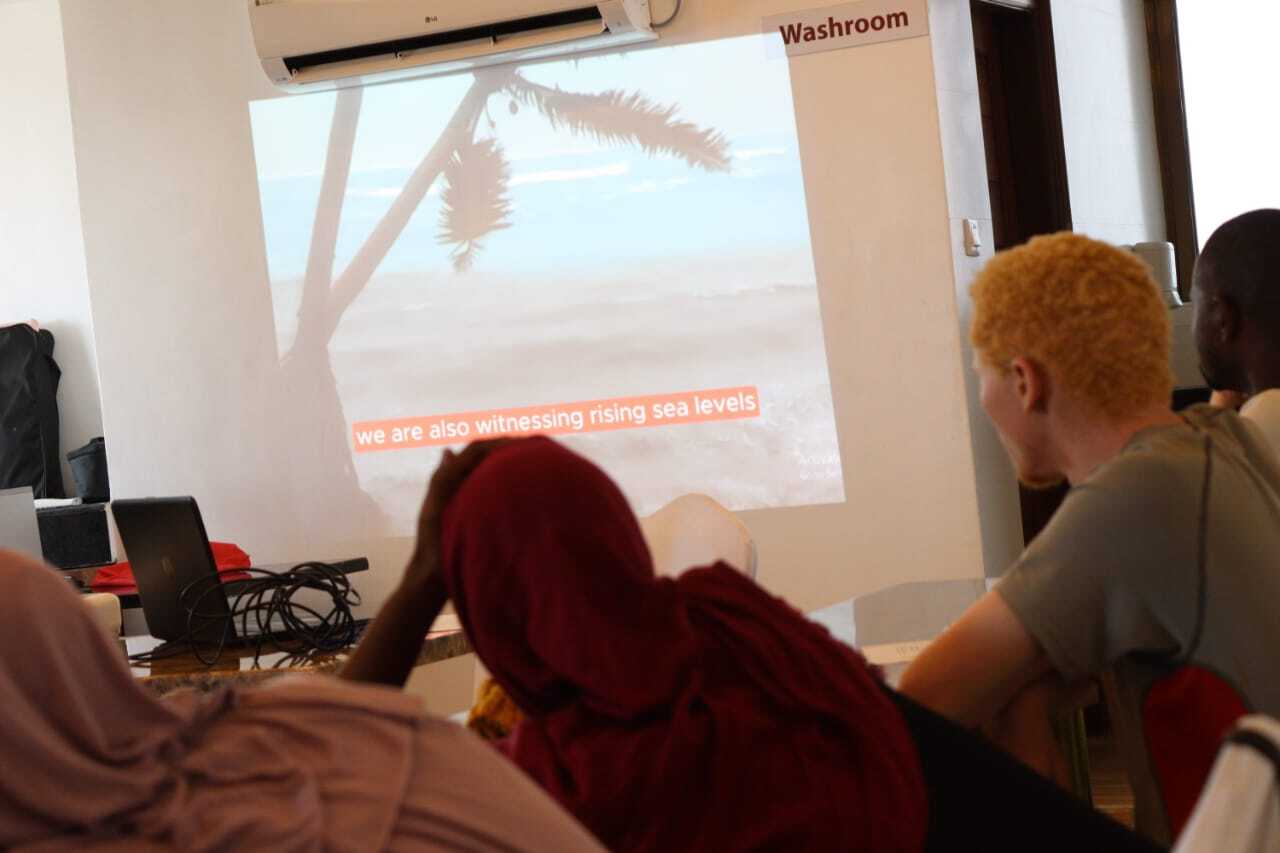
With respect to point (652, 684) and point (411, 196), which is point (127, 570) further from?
point (652, 684)

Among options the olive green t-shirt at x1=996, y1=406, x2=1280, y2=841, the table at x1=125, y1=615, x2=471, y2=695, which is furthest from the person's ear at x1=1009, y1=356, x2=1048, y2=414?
the table at x1=125, y1=615, x2=471, y2=695

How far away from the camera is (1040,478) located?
168 centimetres

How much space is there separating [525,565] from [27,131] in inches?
265

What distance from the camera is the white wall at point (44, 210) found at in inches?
277

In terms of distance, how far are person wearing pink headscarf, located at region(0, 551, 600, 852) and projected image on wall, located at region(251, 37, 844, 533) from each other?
3.70 metres

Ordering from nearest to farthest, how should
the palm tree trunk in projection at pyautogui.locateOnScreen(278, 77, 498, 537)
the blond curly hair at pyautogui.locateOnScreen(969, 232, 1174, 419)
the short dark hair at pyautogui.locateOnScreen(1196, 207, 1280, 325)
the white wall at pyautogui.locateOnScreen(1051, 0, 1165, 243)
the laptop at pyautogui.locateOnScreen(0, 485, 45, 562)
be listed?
the blond curly hair at pyautogui.locateOnScreen(969, 232, 1174, 419) < the short dark hair at pyautogui.locateOnScreen(1196, 207, 1280, 325) < the laptop at pyautogui.locateOnScreen(0, 485, 45, 562) < the palm tree trunk in projection at pyautogui.locateOnScreen(278, 77, 498, 537) < the white wall at pyautogui.locateOnScreen(1051, 0, 1165, 243)

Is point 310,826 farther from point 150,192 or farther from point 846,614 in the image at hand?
point 150,192

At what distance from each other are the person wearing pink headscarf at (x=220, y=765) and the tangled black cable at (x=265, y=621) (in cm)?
218

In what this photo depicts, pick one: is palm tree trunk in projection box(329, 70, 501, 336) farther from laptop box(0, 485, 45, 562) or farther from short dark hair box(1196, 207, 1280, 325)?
short dark hair box(1196, 207, 1280, 325)

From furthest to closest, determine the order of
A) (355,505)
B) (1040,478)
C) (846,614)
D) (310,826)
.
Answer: (355,505) < (846,614) < (1040,478) < (310,826)

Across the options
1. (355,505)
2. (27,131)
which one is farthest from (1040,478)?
(27,131)

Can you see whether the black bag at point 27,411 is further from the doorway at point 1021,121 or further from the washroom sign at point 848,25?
the doorway at point 1021,121

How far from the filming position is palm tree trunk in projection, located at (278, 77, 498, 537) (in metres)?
4.94

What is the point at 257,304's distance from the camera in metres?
5.07
